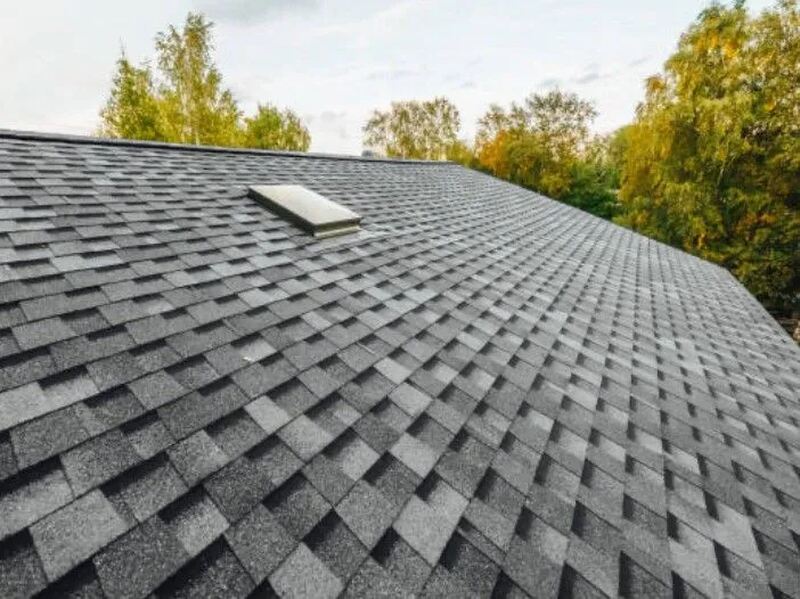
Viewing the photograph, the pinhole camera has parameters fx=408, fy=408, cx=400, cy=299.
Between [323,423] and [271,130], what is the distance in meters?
35.0

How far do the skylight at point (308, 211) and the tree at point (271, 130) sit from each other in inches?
1144

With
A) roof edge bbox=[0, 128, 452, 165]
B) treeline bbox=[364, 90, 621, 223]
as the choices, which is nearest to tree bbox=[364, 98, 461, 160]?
treeline bbox=[364, 90, 621, 223]

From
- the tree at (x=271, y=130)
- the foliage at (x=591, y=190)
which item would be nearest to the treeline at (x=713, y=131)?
the tree at (x=271, y=130)

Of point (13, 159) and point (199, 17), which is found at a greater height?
point (199, 17)

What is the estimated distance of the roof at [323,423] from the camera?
1.43m

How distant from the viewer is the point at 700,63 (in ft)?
56.6

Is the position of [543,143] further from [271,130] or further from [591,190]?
[271,130]

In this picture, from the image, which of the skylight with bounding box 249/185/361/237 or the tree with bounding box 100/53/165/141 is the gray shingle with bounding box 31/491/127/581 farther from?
the tree with bounding box 100/53/165/141

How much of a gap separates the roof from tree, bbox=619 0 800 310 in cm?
1685

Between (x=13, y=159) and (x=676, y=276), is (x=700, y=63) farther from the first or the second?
(x=13, y=159)

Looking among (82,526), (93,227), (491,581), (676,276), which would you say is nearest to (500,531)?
(491,581)

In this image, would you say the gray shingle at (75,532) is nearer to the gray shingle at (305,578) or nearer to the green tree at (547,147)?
the gray shingle at (305,578)

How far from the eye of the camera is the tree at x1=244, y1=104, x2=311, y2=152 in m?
31.8

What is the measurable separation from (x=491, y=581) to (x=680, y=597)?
3.19 ft
